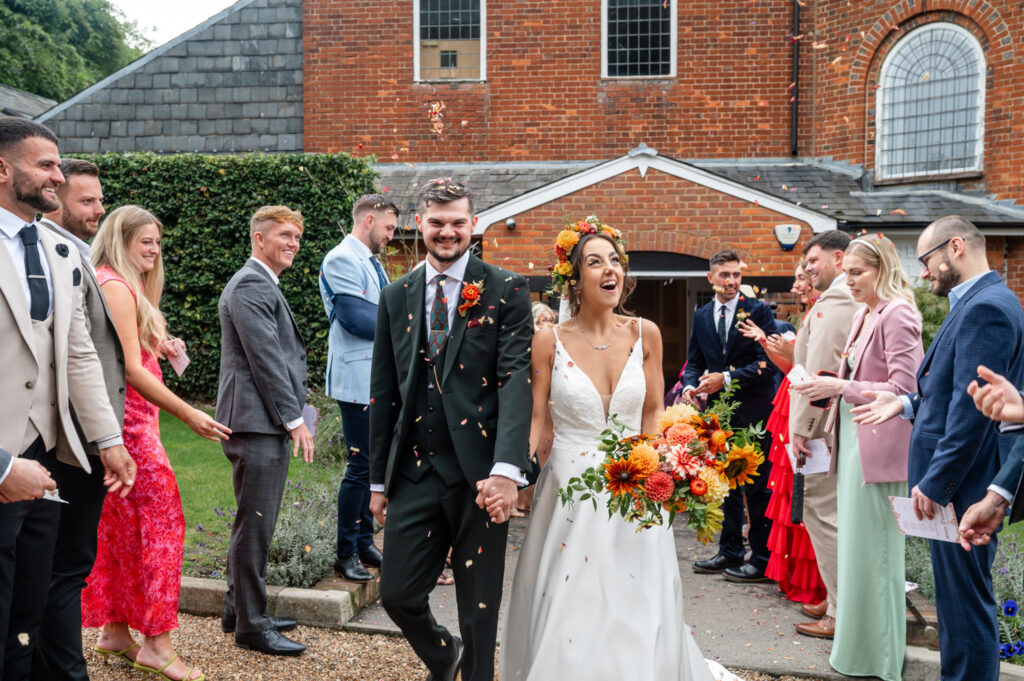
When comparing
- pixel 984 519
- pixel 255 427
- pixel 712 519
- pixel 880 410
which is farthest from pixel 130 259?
pixel 984 519

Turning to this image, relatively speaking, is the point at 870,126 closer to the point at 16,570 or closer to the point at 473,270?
the point at 473,270

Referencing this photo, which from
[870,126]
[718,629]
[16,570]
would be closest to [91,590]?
[16,570]

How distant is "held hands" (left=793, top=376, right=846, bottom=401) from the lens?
4.36 meters

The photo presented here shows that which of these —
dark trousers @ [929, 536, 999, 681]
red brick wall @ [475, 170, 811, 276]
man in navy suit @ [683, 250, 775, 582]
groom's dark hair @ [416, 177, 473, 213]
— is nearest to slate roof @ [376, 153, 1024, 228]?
red brick wall @ [475, 170, 811, 276]

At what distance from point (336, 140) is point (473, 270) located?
40.4ft

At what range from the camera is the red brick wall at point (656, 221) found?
12203 millimetres

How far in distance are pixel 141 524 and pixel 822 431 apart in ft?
12.4

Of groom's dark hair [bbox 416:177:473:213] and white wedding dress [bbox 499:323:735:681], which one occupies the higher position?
groom's dark hair [bbox 416:177:473:213]

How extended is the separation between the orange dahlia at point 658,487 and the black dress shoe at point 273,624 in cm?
244

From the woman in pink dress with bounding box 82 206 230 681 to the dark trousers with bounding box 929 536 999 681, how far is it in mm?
3376

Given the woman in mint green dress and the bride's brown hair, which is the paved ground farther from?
the bride's brown hair

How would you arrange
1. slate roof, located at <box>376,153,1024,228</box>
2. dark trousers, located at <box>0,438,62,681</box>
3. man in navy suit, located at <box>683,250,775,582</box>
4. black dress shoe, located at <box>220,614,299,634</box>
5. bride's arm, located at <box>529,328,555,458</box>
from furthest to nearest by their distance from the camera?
slate roof, located at <box>376,153,1024,228</box> < man in navy suit, located at <box>683,250,775,582</box> < black dress shoe, located at <box>220,614,299,634</box> < bride's arm, located at <box>529,328,555,458</box> < dark trousers, located at <box>0,438,62,681</box>

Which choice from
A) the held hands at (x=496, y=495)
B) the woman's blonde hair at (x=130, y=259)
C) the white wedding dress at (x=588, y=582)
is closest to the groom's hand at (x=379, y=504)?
the held hands at (x=496, y=495)

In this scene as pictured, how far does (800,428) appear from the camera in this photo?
5.02 meters
